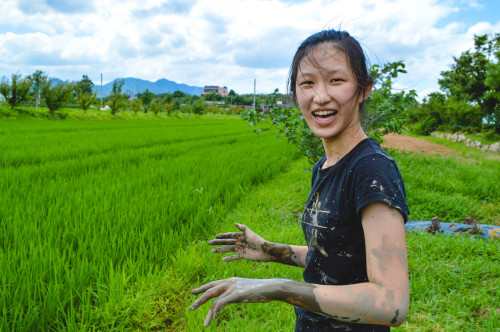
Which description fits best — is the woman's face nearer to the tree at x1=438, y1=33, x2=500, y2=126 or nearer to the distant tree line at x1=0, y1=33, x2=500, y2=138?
the distant tree line at x1=0, y1=33, x2=500, y2=138

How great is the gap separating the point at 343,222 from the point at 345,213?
26 millimetres

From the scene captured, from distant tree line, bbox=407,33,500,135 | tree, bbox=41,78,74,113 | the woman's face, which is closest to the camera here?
the woman's face

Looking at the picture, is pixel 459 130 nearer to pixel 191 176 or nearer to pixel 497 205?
pixel 497 205

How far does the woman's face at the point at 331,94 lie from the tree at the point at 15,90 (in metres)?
23.8

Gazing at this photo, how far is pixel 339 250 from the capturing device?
0.76 m

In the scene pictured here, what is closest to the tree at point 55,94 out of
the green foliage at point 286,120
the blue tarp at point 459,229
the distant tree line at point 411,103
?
the distant tree line at point 411,103

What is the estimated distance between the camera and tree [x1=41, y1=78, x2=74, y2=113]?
22.2 metres

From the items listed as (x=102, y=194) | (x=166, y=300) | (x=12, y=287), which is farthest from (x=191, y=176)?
(x=12, y=287)

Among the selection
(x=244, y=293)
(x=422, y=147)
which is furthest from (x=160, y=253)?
(x=422, y=147)

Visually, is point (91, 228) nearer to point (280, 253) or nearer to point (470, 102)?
point (280, 253)

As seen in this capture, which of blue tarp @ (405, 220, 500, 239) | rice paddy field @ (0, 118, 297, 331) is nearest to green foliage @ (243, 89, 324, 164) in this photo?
rice paddy field @ (0, 118, 297, 331)

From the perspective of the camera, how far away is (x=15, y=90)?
757 inches

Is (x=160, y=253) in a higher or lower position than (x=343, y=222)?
lower

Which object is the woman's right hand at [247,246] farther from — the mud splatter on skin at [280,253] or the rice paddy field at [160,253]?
the rice paddy field at [160,253]
